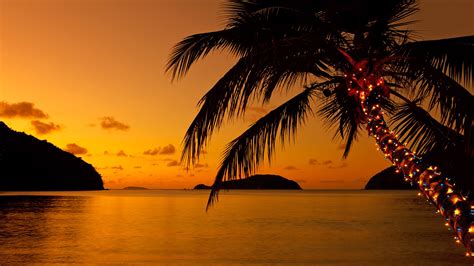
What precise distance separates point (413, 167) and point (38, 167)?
135027 mm

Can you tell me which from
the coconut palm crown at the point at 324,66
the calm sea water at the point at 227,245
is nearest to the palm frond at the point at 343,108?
the coconut palm crown at the point at 324,66

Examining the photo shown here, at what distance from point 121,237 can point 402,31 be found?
66.9 feet

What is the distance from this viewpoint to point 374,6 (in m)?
6.36

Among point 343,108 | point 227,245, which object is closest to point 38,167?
point 227,245

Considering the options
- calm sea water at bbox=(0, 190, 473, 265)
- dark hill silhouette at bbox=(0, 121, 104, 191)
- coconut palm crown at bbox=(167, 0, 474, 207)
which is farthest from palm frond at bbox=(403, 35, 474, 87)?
dark hill silhouette at bbox=(0, 121, 104, 191)

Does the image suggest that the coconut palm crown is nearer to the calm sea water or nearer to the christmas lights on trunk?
the christmas lights on trunk

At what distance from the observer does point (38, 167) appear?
130m

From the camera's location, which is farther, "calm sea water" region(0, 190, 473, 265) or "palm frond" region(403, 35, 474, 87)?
"calm sea water" region(0, 190, 473, 265)

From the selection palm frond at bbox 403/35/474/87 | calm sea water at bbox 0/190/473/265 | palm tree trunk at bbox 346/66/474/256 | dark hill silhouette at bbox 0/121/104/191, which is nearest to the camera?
palm tree trunk at bbox 346/66/474/256

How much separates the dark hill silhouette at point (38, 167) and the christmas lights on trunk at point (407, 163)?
3903 inches

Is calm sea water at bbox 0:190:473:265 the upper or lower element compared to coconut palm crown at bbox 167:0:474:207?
lower

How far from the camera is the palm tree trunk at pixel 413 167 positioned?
3248mm

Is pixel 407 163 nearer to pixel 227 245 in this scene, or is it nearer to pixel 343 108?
pixel 343 108

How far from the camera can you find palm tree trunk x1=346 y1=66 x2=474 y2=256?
3.25 meters
